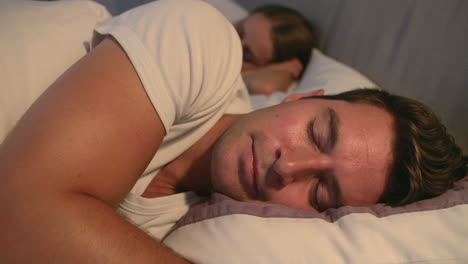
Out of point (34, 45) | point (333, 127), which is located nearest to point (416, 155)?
point (333, 127)

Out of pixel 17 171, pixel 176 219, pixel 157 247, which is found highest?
pixel 17 171

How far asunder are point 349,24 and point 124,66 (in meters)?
1.09

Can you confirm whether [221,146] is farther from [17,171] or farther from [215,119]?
[17,171]

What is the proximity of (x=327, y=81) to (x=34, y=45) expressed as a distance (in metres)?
0.94

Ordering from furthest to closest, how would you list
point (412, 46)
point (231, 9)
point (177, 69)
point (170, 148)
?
1. point (231, 9)
2. point (412, 46)
3. point (170, 148)
4. point (177, 69)

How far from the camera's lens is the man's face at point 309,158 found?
0.72 metres

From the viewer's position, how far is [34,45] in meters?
0.72

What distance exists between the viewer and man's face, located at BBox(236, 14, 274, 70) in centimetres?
173

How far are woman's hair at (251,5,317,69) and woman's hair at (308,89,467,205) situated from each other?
0.90m

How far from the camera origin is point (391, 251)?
617 mm

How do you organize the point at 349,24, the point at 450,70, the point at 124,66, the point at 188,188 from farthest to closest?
1. the point at 349,24
2. the point at 450,70
3. the point at 188,188
4. the point at 124,66

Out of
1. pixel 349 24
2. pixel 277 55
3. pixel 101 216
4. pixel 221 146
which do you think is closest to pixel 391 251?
pixel 221 146

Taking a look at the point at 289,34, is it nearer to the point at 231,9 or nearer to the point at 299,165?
the point at 231,9

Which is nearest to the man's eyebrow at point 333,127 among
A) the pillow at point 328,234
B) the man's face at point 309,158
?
the man's face at point 309,158
